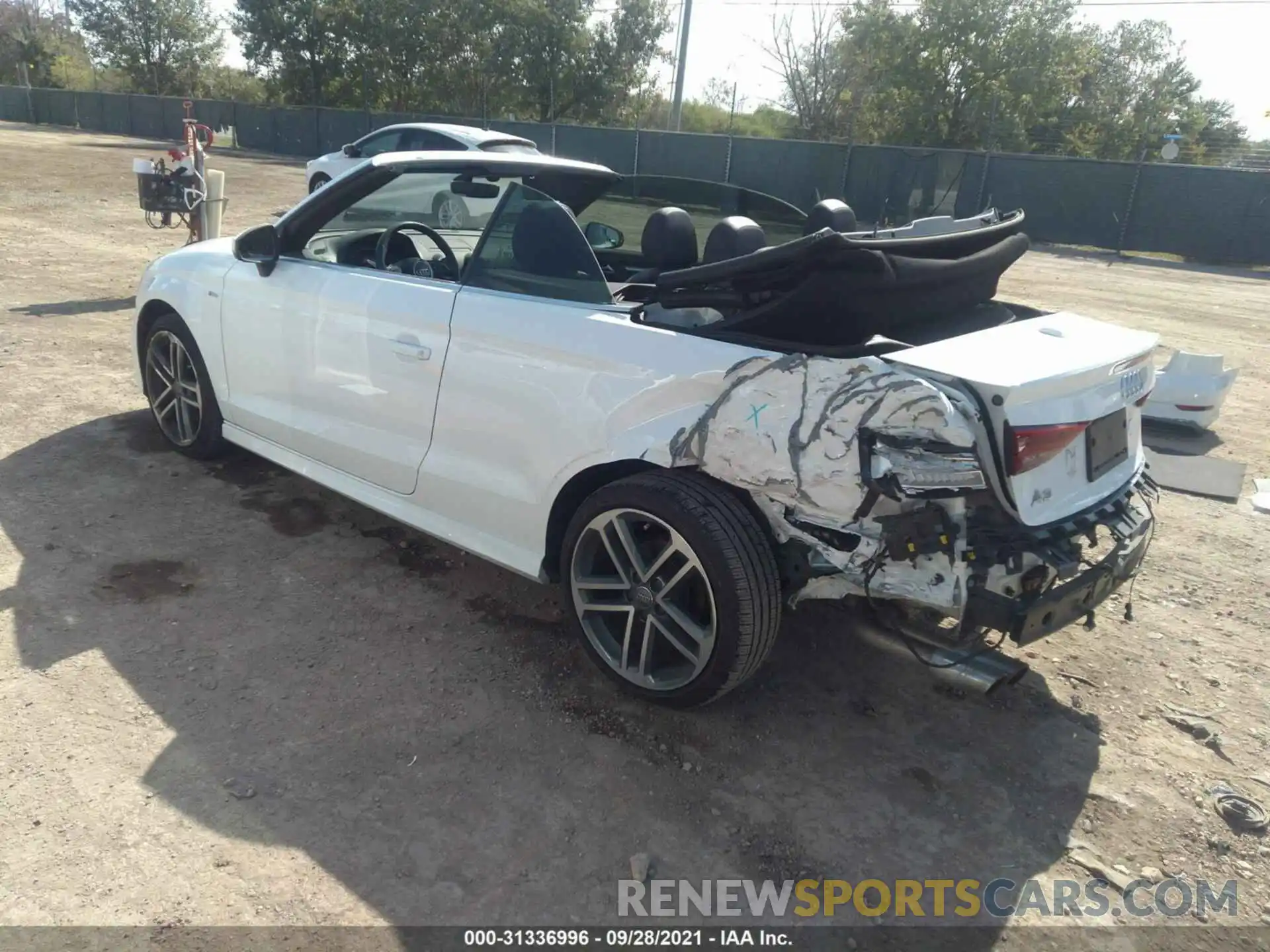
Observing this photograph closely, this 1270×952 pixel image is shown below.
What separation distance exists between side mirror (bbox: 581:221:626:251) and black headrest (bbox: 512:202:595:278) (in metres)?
0.74

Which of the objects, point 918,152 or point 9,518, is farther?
→ point 918,152

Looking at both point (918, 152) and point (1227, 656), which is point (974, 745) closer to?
point (1227, 656)

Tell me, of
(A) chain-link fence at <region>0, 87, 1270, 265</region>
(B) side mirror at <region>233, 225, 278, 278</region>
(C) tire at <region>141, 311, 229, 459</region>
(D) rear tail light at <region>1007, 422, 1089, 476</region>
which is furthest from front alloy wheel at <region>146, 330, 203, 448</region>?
(A) chain-link fence at <region>0, 87, 1270, 265</region>

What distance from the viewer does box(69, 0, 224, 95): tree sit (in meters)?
48.9

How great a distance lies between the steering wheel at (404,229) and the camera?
3859 mm

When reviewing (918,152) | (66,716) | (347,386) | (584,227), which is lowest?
(66,716)

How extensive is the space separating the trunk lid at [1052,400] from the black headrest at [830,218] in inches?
37.3

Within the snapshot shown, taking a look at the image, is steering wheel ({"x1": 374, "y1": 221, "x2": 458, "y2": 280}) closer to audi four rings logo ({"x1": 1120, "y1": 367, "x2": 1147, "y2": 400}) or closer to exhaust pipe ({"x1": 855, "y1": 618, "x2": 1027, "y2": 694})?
exhaust pipe ({"x1": 855, "y1": 618, "x2": 1027, "y2": 694})

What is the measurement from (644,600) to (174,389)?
3.07 meters

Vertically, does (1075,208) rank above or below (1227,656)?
above

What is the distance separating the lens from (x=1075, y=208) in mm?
19938

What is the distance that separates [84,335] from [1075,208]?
769 inches

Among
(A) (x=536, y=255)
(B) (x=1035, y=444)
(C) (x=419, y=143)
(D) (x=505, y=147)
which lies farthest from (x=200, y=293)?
(C) (x=419, y=143)

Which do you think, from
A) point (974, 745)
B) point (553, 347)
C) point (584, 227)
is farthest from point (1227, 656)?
point (584, 227)
